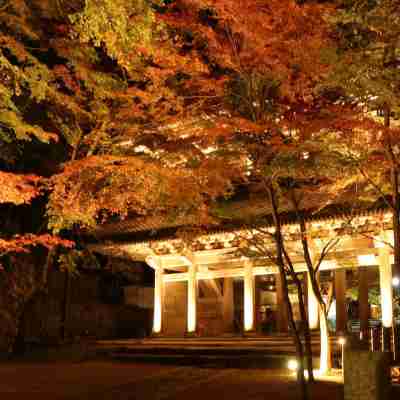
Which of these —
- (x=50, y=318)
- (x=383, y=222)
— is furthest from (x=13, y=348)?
(x=383, y=222)

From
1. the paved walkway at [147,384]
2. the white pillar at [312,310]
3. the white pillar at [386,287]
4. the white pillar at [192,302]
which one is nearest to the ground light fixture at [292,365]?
the paved walkway at [147,384]

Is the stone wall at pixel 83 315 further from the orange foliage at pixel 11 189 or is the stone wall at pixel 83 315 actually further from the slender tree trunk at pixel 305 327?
the slender tree trunk at pixel 305 327

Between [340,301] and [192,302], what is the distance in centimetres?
511

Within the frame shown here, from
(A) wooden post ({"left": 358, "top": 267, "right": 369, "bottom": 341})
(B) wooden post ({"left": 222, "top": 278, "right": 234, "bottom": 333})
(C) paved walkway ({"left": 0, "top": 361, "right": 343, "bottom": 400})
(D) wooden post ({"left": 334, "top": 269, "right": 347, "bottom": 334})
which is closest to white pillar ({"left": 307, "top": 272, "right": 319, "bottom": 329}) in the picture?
(D) wooden post ({"left": 334, "top": 269, "right": 347, "bottom": 334})

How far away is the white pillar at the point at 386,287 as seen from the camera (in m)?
13.6

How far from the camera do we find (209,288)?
2045 cm

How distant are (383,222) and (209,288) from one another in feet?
29.4

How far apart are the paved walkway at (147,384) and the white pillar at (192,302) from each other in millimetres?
4205

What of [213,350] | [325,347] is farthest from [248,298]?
[325,347]

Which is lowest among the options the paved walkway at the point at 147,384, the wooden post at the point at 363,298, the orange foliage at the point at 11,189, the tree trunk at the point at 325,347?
the paved walkway at the point at 147,384

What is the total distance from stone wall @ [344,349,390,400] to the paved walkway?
282 cm

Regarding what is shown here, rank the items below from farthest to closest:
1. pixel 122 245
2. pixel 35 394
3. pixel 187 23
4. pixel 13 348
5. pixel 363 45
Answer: pixel 122 245
pixel 13 348
pixel 187 23
pixel 35 394
pixel 363 45

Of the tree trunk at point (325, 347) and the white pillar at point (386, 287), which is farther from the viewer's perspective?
the white pillar at point (386, 287)

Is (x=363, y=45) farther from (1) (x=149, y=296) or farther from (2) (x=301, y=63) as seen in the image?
(1) (x=149, y=296)
